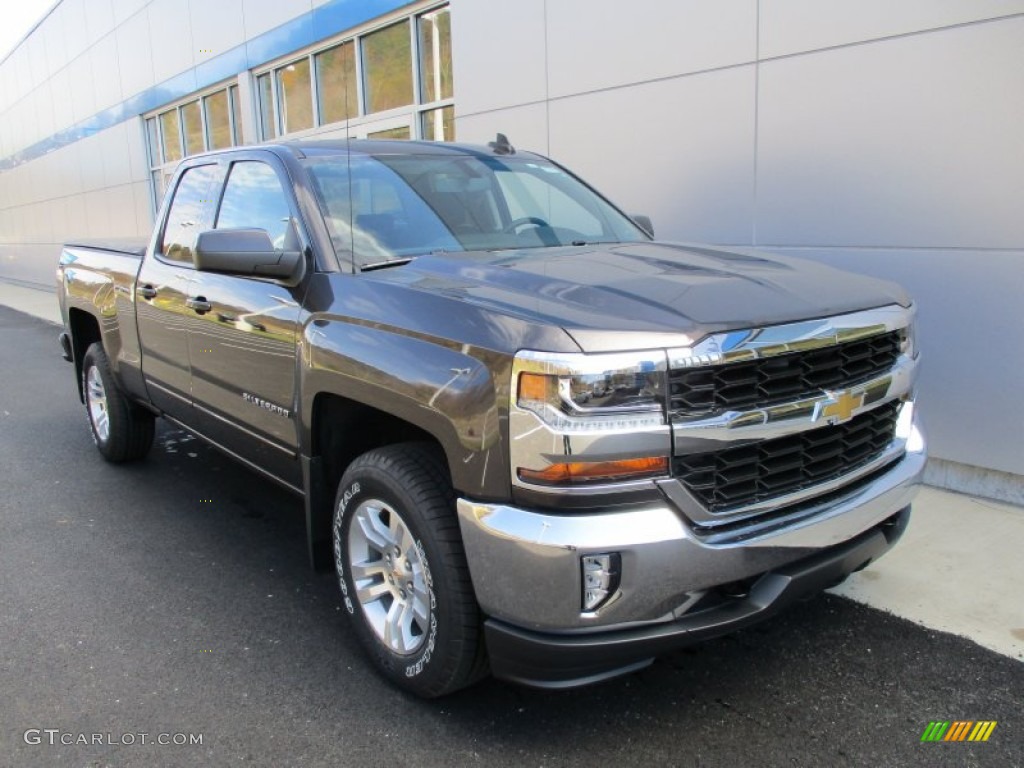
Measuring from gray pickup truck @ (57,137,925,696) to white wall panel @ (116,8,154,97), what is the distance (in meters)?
15.6

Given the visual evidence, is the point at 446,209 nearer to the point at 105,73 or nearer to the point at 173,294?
the point at 173,294

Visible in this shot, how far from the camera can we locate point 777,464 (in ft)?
8.39

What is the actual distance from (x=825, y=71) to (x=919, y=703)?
13.3ft

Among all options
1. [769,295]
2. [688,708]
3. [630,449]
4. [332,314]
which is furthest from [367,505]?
[769,295]

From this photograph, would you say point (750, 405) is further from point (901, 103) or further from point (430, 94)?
point (430, 94)

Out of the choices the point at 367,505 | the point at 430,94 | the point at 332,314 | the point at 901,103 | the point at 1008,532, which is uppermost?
the point at 430,94

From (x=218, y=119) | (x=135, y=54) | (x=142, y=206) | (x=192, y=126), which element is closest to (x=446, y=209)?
(x=218, y=119)

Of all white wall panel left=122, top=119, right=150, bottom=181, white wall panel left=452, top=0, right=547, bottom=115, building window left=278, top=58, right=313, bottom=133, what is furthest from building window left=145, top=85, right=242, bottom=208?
white wall panel left=452, top=0, right=547, bottom=115

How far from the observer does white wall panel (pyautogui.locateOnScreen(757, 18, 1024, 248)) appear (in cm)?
461

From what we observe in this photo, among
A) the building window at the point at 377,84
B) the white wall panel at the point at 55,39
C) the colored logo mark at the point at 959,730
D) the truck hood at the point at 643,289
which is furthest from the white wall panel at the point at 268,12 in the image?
the colored logo mark at the point at 959,730

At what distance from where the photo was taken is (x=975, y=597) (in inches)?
142

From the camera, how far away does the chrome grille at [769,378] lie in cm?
235

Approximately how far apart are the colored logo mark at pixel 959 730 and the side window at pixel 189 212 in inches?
152

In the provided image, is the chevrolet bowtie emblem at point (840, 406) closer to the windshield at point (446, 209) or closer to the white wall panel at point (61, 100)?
the windshield at point (446, 209)
